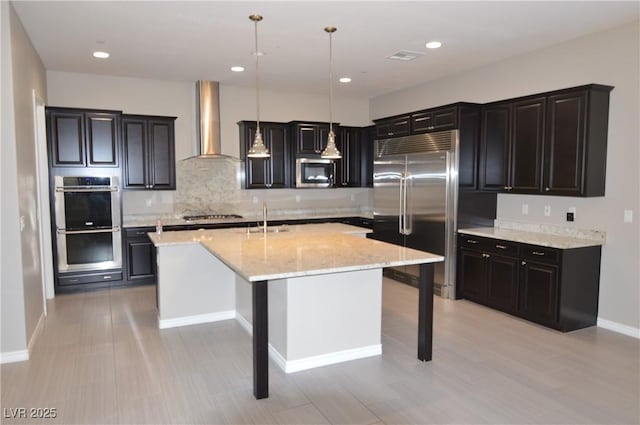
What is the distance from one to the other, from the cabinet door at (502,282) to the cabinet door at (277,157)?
339 cm

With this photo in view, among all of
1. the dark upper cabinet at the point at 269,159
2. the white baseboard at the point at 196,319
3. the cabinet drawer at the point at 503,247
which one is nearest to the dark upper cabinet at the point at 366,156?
the dark upper cabinet at the point at 269,159

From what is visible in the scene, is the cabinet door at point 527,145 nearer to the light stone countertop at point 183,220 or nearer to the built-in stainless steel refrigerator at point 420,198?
the built-in stainless steel refrigerator at point 420,198

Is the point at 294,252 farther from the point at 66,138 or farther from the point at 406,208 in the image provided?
the point at 66,138

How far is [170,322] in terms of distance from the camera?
173 inches

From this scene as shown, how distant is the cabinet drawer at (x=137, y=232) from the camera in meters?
5.89

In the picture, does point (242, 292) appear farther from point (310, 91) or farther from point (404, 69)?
point (310, 91)

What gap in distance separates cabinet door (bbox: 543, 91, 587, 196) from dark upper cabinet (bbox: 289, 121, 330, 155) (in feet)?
11.4

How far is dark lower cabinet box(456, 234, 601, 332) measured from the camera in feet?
13.8

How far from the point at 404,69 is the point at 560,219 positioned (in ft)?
8.72

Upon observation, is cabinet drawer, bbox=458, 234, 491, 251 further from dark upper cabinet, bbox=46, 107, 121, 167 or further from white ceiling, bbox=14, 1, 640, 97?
dark upper cabinet, bbox=46, 107, 121, 167

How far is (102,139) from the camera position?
5.74 meters

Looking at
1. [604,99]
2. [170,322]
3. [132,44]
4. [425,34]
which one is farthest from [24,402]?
[604,99]

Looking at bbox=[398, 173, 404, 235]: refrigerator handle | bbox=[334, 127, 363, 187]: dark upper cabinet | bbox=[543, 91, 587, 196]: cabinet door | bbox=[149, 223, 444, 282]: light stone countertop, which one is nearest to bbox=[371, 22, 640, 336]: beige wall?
bbox=[543, 91, 587, 196]: cabinet door

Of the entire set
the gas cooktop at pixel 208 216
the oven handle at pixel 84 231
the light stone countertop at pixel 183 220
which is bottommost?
the oven handle at pixel 84 231
